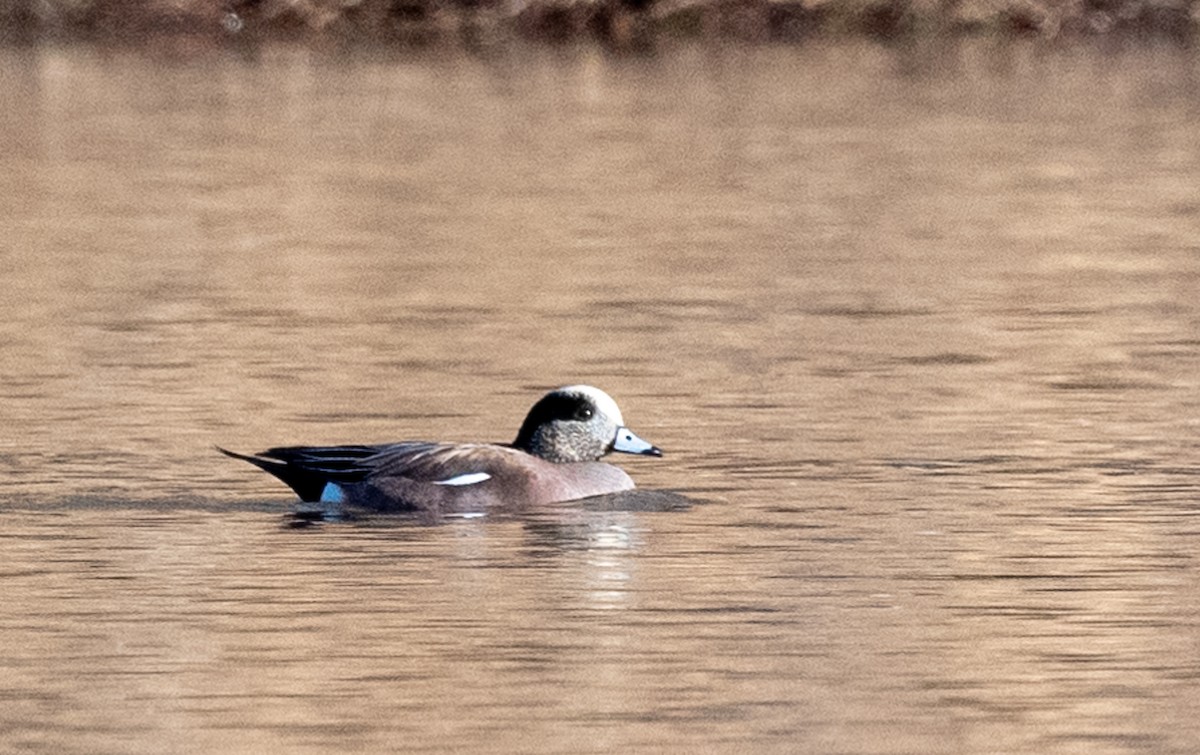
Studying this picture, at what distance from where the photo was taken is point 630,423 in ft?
42.5

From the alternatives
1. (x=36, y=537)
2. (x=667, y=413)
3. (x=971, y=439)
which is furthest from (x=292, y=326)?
(x=36, y=537)

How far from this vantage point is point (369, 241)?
65.8 feet

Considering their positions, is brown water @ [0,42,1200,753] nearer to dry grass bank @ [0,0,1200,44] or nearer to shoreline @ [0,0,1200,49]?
shoreline @ [0,0,1200,49]

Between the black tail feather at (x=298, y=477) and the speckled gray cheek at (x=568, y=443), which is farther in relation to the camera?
the speckled gray cheek at (x=568, y=443)

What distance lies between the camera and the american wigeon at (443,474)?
11148mm

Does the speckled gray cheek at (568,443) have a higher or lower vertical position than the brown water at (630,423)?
higher

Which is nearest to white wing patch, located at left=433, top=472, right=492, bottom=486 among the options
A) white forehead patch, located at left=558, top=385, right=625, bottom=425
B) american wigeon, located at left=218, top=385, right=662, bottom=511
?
american wigeon, located at left=218, top=385, right=662, bottom=511

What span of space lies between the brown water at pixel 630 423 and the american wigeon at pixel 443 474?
16 centimetres

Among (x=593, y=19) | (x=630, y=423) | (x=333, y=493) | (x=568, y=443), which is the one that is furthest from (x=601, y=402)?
(x=593, y=19)

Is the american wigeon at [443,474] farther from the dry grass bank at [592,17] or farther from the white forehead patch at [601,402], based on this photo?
the dry grass bank at [592,17]

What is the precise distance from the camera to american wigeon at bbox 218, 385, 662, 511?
36.6ft

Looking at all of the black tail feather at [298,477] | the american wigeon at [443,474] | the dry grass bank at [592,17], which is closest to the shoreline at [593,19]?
the dry grass bank at [592,17]

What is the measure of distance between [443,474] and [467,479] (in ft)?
0.27

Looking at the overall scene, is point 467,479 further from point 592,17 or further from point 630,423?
point 592,17
